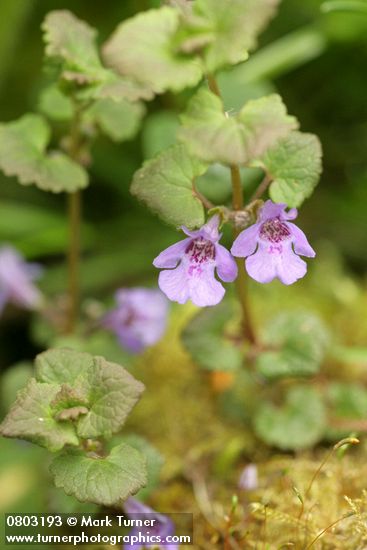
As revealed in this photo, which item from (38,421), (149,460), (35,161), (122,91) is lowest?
(149,460)

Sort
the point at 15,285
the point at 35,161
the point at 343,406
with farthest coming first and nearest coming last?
the point at 15,285
the point at 343,406
the point at 35,161

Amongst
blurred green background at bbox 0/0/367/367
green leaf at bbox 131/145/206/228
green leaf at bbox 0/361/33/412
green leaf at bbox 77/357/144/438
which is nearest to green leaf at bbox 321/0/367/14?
blurred green background at bbox 0/0/367/367

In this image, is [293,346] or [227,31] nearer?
[227,31]

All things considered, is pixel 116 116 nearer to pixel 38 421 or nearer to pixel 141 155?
pixel 38 421

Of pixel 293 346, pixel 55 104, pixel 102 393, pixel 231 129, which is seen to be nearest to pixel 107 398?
pixel 102 393

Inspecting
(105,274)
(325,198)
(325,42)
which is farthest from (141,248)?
(325,42)

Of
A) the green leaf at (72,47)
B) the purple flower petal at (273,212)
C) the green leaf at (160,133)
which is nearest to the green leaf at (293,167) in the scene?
the purple flower petal at (273,212)

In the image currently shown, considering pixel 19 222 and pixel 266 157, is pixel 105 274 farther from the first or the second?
pixel 266 157

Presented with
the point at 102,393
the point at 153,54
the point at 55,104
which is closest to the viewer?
the point at 153,54
